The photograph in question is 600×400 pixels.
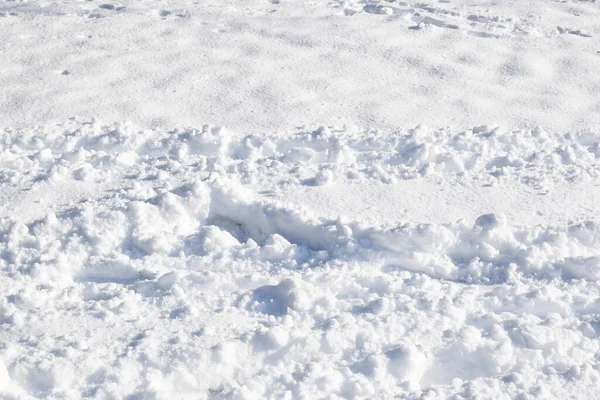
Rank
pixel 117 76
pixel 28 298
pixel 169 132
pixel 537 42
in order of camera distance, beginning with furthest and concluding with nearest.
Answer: pixel 537 42 < pixel 117 76 < pixel 169 132 < pixel 28 298

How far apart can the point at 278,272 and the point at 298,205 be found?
45cm

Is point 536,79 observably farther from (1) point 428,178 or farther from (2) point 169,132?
(2) point 169,132

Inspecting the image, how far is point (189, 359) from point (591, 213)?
1.77 m

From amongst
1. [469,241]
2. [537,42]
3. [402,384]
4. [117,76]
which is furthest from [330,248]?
[537,42]

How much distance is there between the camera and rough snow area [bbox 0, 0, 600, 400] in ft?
7.92

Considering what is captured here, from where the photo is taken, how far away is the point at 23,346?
2439 millimetres

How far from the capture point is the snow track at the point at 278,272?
93.3 inches

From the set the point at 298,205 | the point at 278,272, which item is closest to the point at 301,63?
the point at 298,205

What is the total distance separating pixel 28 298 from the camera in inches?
103

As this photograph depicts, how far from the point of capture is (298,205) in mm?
3215

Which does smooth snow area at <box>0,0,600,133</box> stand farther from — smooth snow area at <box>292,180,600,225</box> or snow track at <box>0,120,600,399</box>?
smooth snow area at <box>292,180,600,225</box>

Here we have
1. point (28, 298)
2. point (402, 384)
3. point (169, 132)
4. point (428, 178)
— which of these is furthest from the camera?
point (169, 132)

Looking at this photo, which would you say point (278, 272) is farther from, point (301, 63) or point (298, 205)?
point (301, 63)

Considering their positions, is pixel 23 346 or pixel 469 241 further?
pixel 469 241
